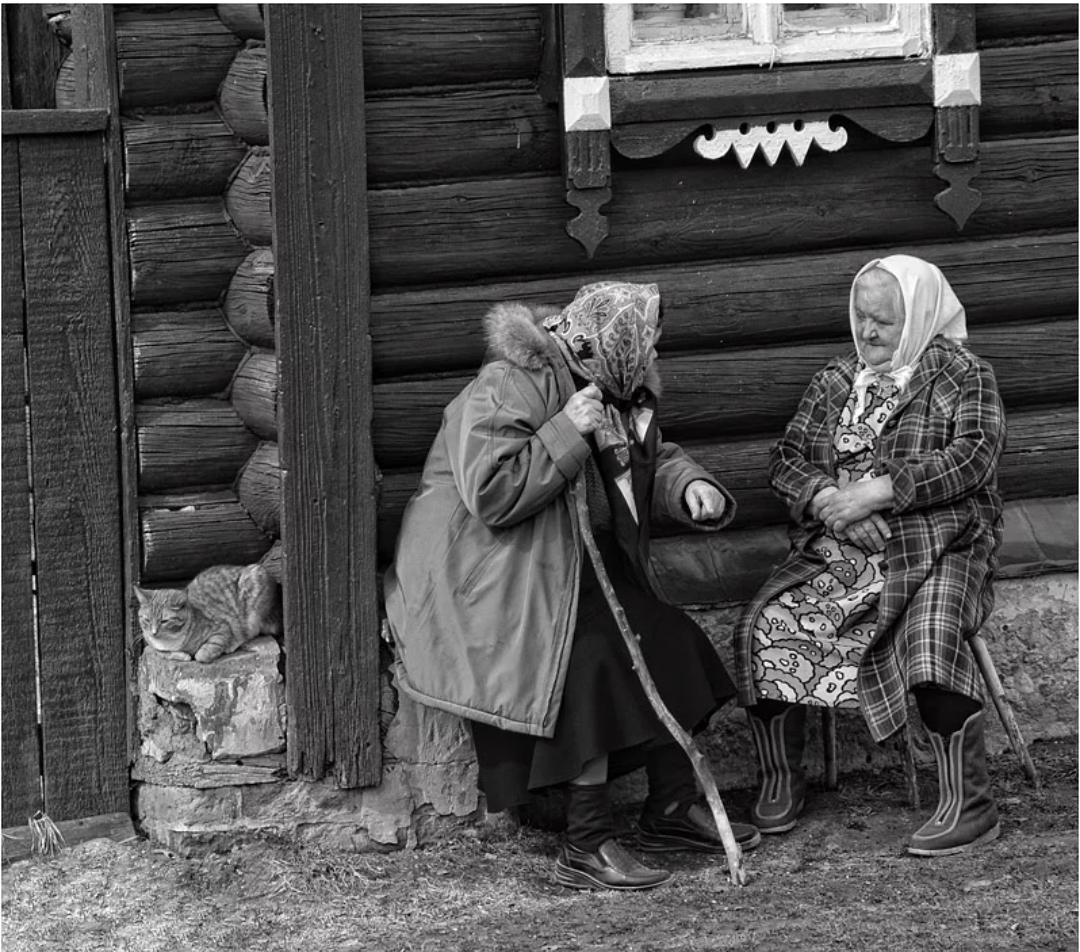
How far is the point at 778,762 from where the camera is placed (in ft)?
16.1

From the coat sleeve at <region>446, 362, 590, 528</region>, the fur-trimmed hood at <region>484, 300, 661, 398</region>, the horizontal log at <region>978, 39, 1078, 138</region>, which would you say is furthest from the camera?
the horizontal log at <region>978, 39, 1078, 138</region>

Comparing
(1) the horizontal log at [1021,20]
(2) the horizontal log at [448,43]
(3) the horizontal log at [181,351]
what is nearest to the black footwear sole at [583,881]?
(3) the horizontal log at [181,351]

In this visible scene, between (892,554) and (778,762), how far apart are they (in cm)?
72

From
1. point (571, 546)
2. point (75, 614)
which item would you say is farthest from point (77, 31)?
point (571, 546)

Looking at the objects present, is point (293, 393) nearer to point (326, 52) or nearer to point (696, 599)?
point (326, 52)

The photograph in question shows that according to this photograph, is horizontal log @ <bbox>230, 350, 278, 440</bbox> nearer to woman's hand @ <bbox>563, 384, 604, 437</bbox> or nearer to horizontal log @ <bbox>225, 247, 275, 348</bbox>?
horizontal log @ <bbox>225, 247, 275, 348</bbox>

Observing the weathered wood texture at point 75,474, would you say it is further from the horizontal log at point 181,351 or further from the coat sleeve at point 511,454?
the coat sleeve at point 511,454

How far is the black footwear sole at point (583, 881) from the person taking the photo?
4508 mm

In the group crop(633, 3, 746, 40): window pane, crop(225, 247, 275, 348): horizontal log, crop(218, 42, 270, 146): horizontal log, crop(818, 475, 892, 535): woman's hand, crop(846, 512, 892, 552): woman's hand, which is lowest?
crop(846, 512, 892, 552): woman's hand

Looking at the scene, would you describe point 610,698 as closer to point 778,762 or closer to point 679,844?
point 679,844

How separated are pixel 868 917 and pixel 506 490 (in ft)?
4.65

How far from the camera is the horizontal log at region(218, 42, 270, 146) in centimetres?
455

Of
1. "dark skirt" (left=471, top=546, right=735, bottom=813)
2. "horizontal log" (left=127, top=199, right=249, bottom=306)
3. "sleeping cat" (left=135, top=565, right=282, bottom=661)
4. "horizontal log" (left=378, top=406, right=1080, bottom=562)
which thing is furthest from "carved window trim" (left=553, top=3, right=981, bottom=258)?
"sleeping cat" (left=135, top=565, right=282, bottom=661)

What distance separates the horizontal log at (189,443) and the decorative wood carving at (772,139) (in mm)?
1594
